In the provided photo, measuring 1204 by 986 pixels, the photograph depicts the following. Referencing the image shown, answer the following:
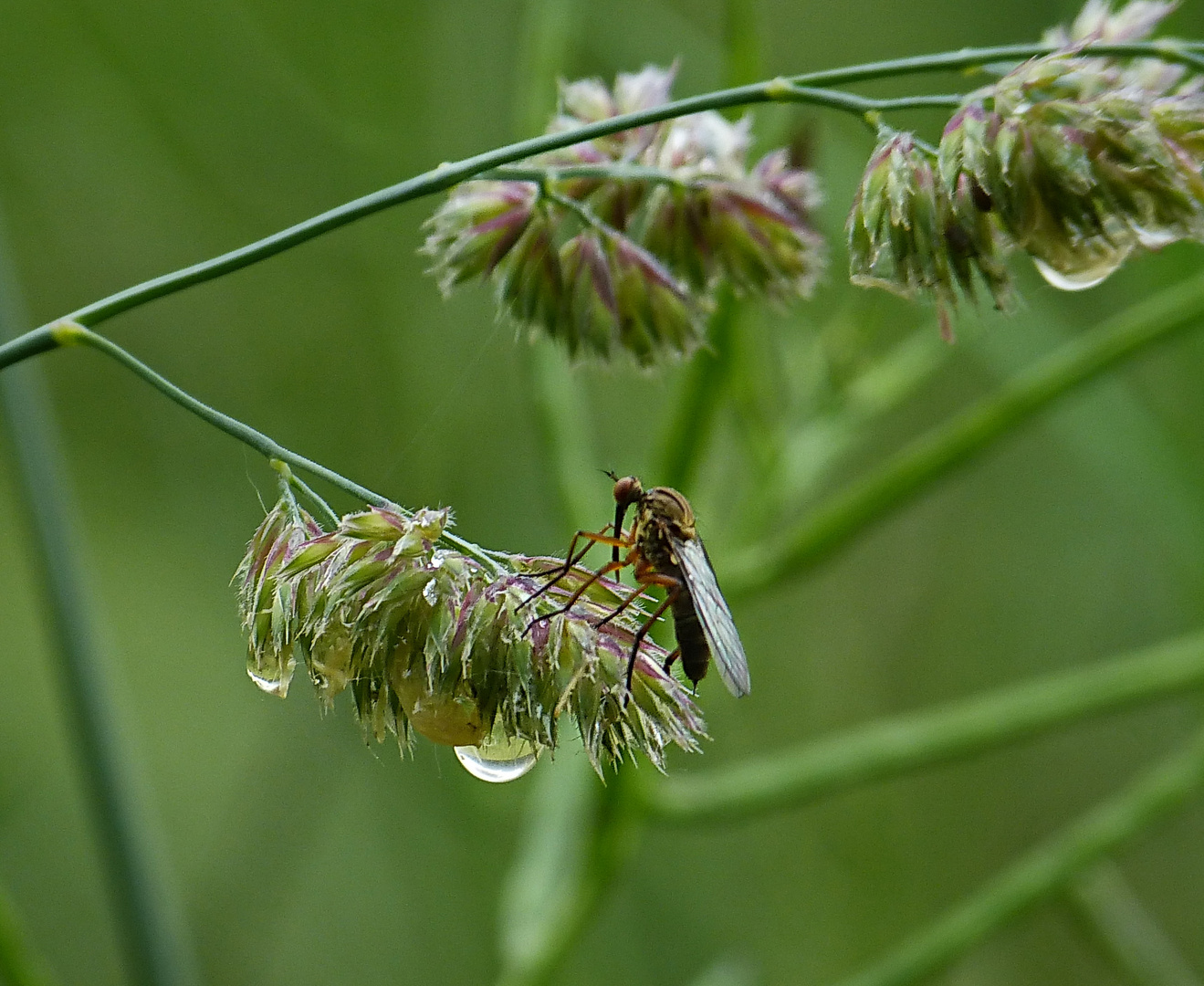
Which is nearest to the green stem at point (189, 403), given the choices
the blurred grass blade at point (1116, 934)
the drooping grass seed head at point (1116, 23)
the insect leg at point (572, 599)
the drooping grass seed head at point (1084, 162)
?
the insect leg at point (572, 599)

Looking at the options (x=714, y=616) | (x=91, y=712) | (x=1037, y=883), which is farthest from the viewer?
(x=1037, y=883)

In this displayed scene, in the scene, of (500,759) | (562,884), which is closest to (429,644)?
(500,759)

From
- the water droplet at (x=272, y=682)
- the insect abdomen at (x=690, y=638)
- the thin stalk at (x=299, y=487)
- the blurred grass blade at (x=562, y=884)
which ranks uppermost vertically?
the thin stalk at (x=299, y=487)

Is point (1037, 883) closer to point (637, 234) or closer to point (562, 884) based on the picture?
point (562, 884)

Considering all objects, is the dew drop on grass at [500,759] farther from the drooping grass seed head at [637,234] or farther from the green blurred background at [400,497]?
the green blurred background at [400,497]

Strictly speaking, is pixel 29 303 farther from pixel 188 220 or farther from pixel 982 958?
pixel 982 958
